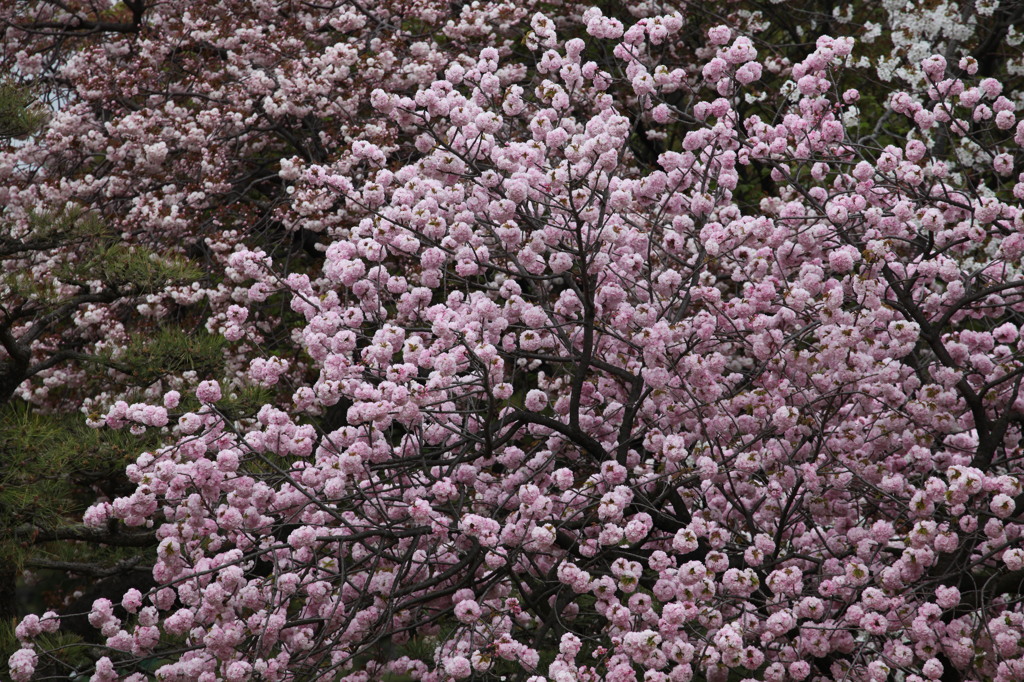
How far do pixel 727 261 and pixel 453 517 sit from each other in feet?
8.48

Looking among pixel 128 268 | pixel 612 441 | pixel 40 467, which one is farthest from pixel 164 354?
pixel 612 441

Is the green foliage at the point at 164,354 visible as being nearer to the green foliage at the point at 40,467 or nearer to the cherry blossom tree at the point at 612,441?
the cherry blossom tree at the point at 612,441

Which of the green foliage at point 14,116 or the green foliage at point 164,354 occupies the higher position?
the green foliage at point 14,116

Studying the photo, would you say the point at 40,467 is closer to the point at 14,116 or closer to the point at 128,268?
the point at 128,268

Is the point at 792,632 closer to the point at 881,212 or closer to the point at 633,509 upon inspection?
the point at 633,509

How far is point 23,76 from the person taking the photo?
328 inches

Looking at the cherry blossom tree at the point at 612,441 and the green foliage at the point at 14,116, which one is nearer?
the cherry blossom tree at the point at 612,441

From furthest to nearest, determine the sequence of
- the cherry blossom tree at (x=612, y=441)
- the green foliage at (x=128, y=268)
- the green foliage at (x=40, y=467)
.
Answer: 1. the green foliage at (x=128, y=268)
2. the green foliage at (x=40, y=467)
3. the cherry blossom tree at (x=612, y=441)

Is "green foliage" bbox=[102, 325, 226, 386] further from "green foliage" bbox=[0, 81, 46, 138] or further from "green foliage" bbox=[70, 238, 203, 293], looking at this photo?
"green foliage" bbox=[0, 81, 46, 138]

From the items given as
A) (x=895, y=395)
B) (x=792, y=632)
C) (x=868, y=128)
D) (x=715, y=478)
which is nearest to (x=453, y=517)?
(x=715, y=478)

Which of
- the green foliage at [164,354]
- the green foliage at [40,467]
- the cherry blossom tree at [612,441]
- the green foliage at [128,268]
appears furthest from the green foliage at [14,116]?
the green foliage at [40,467]

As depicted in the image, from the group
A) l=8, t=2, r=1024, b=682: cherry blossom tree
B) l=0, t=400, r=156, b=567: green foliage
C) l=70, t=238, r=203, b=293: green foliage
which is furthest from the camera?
l=70, t=238, r=203, b=293: green foliage

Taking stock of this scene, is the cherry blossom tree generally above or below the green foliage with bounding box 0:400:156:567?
above

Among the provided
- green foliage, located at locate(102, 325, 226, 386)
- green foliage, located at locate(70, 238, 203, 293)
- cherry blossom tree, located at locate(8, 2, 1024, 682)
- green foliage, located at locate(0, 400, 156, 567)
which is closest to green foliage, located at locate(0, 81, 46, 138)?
green foliage, located at locate(70, 238, 203, 293)
